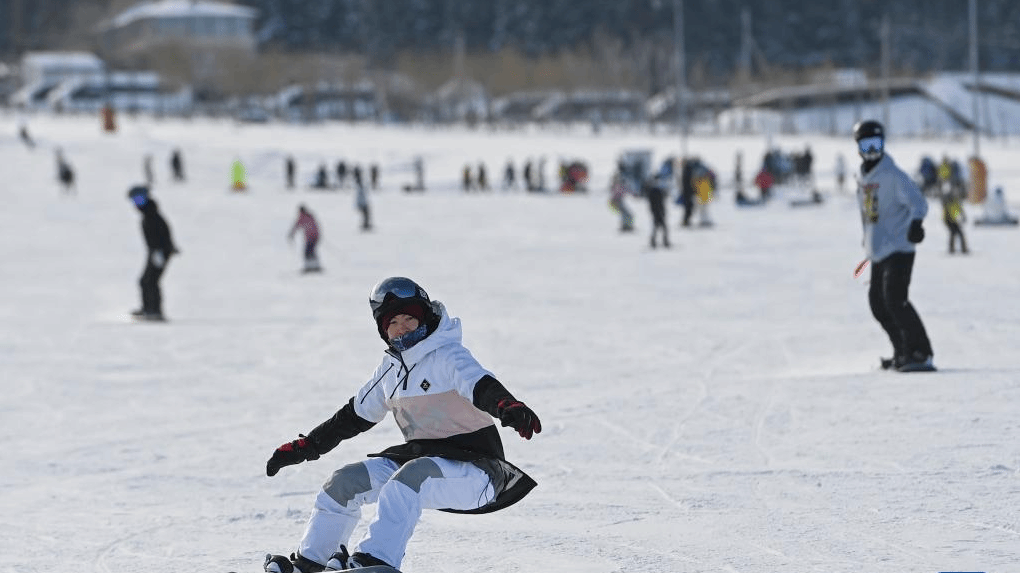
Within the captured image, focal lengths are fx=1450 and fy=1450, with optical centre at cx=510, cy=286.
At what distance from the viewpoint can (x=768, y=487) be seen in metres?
5.55

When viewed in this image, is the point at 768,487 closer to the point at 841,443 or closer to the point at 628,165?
the point at 841,443

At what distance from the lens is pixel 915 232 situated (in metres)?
7.41

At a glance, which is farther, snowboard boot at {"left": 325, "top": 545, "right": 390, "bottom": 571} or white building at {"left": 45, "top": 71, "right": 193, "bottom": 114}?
white building at {"left": 45, "top": 71, "right": 193, "bottom": 114}

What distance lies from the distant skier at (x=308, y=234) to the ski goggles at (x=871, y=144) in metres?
10.9

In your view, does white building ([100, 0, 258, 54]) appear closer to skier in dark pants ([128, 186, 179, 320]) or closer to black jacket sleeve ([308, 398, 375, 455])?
skier in dark pants ([128, 186, 179, 320])

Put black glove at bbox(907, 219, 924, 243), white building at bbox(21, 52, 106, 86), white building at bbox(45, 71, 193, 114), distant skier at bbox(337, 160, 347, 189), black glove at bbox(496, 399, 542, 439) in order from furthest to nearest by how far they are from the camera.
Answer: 1. white building at bbox(21, 52, 106, 86)
2. white building at bbox(45, 71, 193, 114)
3. distant skier at bbox(337, 160, 347, 189)
4. black glove at bbox(907, 219, 924, 243)
5. black glove at bbox(496, 399, 542, 439)

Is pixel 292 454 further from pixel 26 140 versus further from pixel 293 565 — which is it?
pixel 26 140

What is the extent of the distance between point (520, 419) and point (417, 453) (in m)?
0.50

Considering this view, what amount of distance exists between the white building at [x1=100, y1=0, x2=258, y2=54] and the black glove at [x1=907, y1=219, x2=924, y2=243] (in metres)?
87.1

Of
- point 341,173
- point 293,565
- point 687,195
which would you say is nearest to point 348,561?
point 293,565

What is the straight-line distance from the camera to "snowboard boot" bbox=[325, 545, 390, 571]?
3736mm

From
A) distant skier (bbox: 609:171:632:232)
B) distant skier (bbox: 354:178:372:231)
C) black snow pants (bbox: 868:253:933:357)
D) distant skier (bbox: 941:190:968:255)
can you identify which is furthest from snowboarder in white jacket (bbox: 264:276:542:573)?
distant skier (bbox: 354:178:372:231)

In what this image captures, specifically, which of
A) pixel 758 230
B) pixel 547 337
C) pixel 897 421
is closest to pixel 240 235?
pixel 758 230

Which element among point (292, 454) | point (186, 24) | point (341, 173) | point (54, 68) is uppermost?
point (186, 24)
